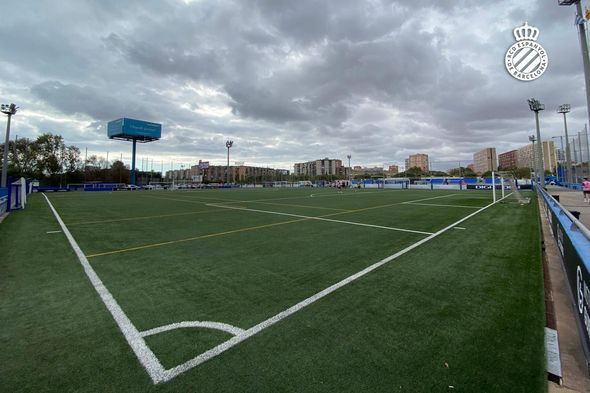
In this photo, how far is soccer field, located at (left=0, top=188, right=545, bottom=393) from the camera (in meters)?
2.26

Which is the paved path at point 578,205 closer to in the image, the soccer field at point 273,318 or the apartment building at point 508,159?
the soccer field at point 273,318

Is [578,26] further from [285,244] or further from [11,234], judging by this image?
[11,234]

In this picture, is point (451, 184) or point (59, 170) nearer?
point (451, 184)

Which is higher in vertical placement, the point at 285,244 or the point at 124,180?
the point at 124,180

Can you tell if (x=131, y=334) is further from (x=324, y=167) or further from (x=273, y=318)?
(x=324, y=167)

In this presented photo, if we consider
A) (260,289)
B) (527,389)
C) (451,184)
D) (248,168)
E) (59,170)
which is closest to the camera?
(527,389)

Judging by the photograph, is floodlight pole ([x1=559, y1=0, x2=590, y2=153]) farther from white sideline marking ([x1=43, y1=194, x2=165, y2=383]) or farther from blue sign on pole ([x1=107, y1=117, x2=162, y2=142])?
blue sign on pole ([x1=107, y1=117, x2=162, y2=142])

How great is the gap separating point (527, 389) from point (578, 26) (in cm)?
827

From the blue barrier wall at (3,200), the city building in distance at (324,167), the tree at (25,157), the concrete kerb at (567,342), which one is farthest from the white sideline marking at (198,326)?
the city building in distance at (324,167)

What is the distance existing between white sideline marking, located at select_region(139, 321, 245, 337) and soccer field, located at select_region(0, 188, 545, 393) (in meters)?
0.02

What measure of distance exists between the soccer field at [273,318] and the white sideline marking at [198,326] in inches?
0.7

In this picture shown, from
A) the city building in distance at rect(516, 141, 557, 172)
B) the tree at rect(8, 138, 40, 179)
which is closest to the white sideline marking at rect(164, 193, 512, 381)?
the city building in distance at rect(516, 141, 557, 172)

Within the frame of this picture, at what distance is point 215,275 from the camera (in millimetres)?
4727

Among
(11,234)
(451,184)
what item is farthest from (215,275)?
(451,184)
